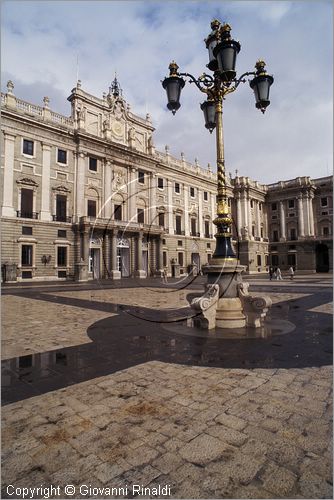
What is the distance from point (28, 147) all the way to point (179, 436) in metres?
31.1

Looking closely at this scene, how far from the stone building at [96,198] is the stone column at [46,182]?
0.10 meters

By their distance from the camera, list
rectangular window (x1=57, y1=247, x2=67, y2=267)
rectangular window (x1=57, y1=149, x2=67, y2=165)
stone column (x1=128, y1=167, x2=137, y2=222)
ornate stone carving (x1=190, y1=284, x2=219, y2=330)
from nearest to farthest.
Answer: ornate stone carving (x1=190, y1=284, x2=219, y2=330) < rectangular window (x1=57, y1=247, x2=67, y2=267) < rectangular window (x1=57, y1=149, x2=67, y2=165) < stone column (x1=128, y1=167, x2=137, y2=222)

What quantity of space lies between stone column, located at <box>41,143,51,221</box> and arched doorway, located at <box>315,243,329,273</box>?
44080mm

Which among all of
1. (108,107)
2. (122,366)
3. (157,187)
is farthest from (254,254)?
(122,366)

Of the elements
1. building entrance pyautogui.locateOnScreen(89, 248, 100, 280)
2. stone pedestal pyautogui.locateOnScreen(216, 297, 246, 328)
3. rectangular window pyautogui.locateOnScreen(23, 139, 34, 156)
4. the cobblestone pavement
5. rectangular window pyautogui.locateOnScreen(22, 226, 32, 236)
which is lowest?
the cobblestone pavement

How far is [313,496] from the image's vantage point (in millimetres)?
1889

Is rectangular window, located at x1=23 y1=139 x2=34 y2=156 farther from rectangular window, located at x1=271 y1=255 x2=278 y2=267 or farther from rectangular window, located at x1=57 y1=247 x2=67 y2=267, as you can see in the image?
rectangular window, located at x1=271 y1=255 x2=278 y2=267

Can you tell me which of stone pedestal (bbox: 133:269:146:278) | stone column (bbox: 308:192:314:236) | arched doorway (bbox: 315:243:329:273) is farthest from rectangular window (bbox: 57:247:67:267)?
stone column (bbox: 308:192:314:236)

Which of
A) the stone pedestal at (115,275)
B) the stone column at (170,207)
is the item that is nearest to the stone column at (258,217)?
the stone column at (170,207)

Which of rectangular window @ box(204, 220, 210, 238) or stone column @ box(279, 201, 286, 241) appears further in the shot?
stone column @ box(279, 201, 286, 241)

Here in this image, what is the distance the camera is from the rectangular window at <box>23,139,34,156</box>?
27.8 metres

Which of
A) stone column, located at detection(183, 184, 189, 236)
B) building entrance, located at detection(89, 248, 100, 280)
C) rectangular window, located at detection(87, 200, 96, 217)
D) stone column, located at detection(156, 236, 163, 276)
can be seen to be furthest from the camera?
stone column, located at detection(183, 184, 189, 236)

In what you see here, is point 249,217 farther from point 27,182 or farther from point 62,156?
point 27,182

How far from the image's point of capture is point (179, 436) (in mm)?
2541
